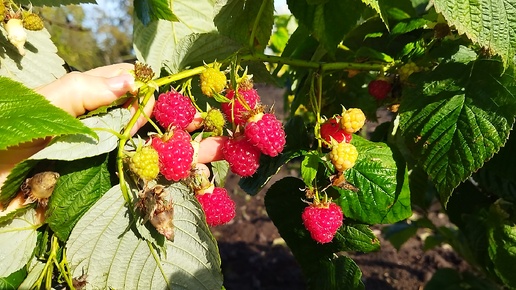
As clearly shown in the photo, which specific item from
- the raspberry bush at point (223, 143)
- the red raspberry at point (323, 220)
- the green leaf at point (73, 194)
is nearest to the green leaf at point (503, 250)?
the raspberry bush at point (223, 143)

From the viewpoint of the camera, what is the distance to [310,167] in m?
0.91

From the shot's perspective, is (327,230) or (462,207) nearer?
(327,230)

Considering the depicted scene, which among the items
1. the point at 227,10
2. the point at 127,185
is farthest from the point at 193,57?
the point at 127,185

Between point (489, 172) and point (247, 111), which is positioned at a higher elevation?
point (247, 111)

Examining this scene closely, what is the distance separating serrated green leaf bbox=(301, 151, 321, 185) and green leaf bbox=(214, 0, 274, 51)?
266 millimetres

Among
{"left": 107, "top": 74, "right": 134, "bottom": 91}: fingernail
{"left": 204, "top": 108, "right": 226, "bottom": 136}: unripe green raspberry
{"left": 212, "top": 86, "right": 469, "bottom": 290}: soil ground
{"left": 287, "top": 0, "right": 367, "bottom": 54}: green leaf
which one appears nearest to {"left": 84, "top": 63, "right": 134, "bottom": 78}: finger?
{"left": 107, "top": 74, "right": 134, "bottom": 91}: fingernail

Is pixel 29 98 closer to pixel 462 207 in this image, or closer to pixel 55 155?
pixel 55 155

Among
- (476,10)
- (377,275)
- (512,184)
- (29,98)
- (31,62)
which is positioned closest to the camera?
(29,98)

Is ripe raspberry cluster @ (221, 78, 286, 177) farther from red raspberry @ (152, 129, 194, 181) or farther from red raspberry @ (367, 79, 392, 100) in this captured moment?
red raspberry @ (367, 79, 392, 100)

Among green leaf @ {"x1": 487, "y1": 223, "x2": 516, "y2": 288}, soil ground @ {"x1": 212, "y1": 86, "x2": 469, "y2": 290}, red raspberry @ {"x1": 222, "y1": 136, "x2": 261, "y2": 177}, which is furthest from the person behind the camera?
soil ground @ {"x1": 212, "y1": 86, "x2": 469, "y2": 290}

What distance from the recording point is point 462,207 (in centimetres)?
144

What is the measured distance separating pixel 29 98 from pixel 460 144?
0.68 m

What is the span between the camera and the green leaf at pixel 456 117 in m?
0.90

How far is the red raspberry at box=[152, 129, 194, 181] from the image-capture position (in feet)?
2.56
